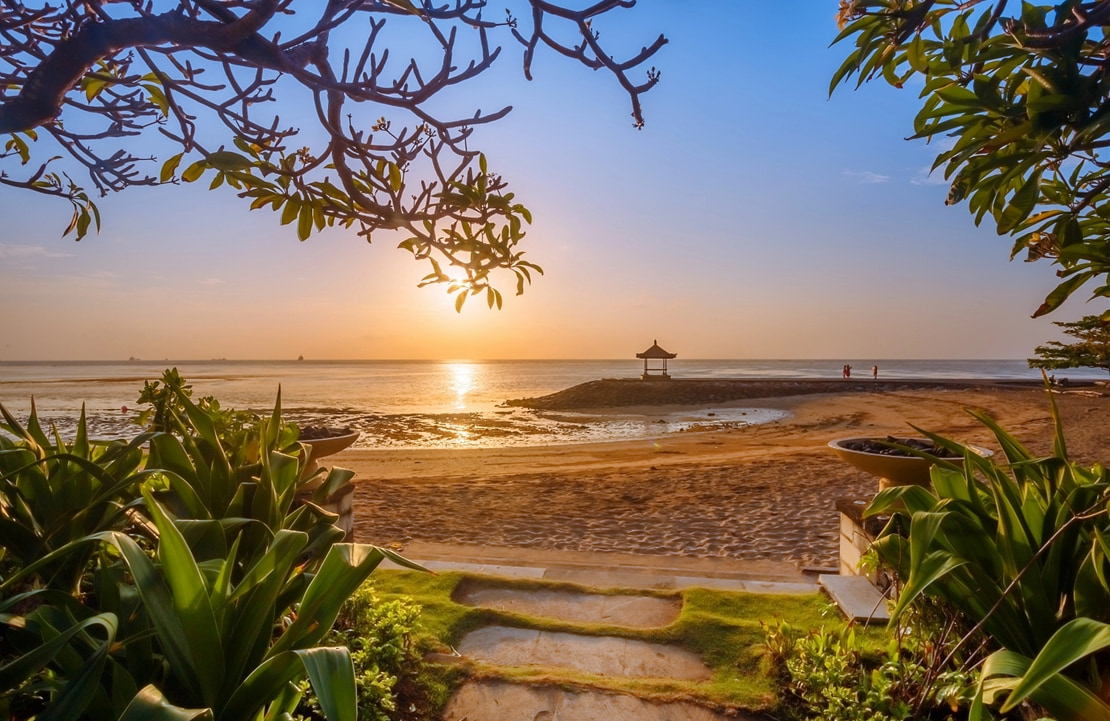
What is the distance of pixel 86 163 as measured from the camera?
7.45 ft

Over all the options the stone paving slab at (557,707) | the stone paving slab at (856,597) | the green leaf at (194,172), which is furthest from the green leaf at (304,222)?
the stone paving slab at (856,597)

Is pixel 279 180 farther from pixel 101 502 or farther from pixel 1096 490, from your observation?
pixel 1096 490

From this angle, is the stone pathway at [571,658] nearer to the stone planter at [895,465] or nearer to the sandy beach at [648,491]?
the stone planter at [895,465]

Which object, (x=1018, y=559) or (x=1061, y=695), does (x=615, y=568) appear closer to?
(x=1018, y=559)

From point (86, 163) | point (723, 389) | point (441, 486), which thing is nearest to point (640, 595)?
point (86, 163)

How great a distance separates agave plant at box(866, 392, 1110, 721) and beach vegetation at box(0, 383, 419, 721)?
5.06ft

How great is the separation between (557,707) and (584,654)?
0.61 metres

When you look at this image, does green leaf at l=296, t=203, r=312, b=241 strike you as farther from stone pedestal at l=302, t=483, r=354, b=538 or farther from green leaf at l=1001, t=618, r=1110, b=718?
stone pedestal at l=302, t=483, r=354, b=538

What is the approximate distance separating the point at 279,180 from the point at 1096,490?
2.66m

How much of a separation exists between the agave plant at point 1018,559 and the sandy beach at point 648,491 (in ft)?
1.14

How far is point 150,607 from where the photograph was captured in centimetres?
126

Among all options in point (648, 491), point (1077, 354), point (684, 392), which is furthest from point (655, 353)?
point (648, 491)

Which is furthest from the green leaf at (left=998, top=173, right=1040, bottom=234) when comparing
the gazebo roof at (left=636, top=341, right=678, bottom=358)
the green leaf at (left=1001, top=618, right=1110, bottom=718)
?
the gazebo roof at (left=636, top=341, right=678, bottom=358)

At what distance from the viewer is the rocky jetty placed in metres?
32.9
